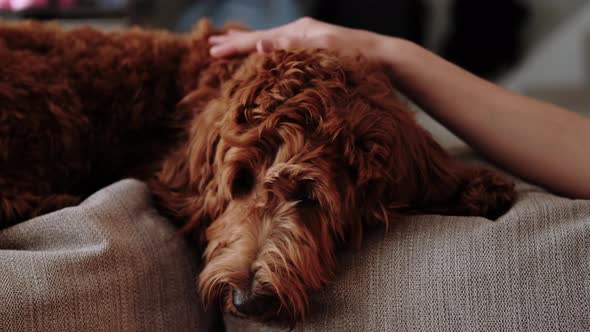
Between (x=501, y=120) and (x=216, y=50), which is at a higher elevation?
(x=216, y=50)

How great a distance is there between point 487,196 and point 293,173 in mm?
495

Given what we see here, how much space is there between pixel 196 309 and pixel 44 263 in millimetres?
378

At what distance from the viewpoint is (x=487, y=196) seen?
1507 millimetres

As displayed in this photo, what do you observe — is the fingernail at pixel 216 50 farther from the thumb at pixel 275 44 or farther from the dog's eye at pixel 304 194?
the dog's eye at pixel 304 194

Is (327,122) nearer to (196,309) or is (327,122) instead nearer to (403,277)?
(403,277)

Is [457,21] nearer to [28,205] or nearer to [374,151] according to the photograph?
[374,151]

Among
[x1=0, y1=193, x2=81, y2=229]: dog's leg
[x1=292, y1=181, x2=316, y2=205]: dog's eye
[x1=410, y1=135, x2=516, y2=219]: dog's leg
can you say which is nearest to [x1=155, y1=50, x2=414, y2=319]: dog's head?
[x1=292, y1=181, x2=316, y2=205]: dog's eye

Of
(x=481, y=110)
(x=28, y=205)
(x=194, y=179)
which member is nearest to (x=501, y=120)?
(x=481, y=110)

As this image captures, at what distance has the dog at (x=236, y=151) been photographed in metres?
1.35

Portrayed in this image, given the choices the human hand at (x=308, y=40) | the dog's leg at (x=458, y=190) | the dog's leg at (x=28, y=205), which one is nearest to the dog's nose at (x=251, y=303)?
the dog's leg at (x=458, y=190)

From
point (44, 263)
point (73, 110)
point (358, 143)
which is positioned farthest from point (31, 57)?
point (358, 143)

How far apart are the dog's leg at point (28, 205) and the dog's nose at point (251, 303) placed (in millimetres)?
585

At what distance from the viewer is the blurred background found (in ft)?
14.8

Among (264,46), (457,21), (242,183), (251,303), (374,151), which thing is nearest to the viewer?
(251,303)
